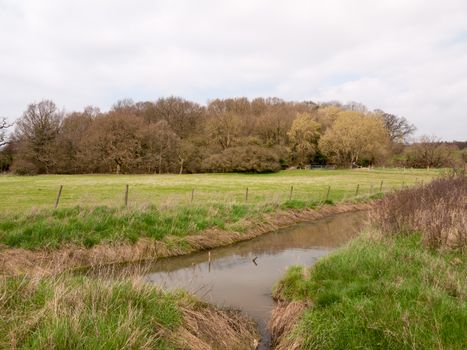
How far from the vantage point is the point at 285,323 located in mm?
7957

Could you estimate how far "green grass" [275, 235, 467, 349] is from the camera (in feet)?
19.3

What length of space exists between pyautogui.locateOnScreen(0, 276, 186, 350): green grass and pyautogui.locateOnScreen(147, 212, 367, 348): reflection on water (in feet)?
7.69

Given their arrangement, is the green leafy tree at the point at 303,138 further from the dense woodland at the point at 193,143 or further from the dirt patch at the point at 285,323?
the dirt patch at the point at 285,323

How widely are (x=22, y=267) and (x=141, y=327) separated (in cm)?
706

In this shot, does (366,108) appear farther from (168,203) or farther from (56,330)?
(56,330)

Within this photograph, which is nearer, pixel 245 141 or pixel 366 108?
pixel 245 141

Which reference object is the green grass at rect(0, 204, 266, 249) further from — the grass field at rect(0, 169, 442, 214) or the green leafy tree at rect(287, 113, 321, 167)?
the green leafy tree at rect(287, 113, 321, 167)

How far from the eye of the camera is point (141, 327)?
6.08 meters

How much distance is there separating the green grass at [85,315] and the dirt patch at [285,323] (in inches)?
78.5

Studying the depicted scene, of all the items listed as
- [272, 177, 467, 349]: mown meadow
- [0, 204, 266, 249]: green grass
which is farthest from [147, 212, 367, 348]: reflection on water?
[0, 204, 266, 249]: green grass

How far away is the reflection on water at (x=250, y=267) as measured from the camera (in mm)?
9906

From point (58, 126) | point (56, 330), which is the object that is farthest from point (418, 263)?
point (58, 126)

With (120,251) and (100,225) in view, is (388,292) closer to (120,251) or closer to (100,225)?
(120,251)

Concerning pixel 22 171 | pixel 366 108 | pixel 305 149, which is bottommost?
pixel 22 171
